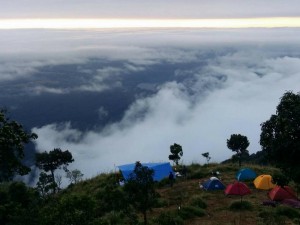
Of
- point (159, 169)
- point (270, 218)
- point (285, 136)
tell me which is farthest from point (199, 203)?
point (285, 136)

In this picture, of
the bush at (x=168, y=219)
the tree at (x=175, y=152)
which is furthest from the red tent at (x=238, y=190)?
the tree at (x=175, y=152)

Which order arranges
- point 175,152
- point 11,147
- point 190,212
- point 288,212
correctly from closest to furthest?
point 11,147, point 288,212, point 190,212, point 175,152

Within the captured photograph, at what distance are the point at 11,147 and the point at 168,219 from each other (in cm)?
639

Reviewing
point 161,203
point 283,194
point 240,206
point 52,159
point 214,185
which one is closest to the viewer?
point 240,206

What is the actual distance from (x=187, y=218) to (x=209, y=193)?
6.03 m

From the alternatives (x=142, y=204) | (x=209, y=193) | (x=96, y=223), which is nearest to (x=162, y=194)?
(x=209, y=193)

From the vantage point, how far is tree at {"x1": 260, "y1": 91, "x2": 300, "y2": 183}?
16.2 metres

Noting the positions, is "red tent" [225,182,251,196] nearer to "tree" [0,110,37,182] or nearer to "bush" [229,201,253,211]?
"bush" [229,201,253,211]

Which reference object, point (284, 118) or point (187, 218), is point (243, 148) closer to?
point (187, 218)

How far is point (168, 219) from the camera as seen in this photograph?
1542 centimetres

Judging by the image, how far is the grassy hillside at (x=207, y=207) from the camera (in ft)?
73.7

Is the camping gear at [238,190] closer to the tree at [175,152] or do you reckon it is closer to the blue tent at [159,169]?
the blue tent at [159,169]

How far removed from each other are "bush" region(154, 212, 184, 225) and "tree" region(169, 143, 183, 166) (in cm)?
1888

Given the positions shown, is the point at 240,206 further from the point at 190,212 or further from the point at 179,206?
the point at 179,206
